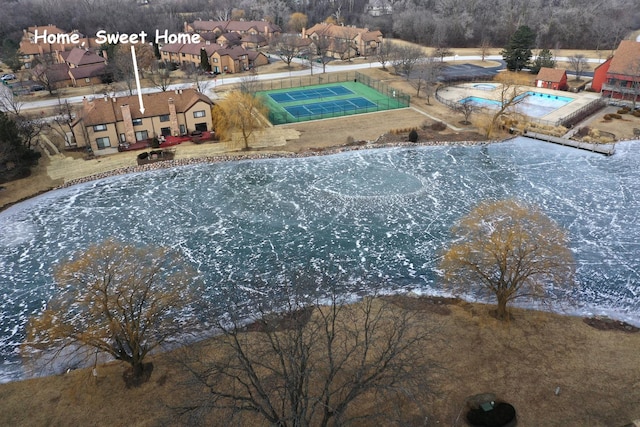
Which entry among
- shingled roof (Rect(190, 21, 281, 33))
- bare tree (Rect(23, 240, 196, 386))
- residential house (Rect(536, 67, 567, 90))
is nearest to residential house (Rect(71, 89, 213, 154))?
bare tree (Rect(23, 240, 196, 386))

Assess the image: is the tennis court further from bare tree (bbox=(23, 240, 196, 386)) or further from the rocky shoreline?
bare tree (bbox=(23, 240, 196, 386))

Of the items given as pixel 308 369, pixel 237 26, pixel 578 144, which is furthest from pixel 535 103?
pixel 237 26

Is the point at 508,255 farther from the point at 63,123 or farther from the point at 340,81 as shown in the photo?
the point at 340,81

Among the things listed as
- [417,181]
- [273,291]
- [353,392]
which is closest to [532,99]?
[417,181]

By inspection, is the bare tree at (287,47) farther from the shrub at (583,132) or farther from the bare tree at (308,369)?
the bare tree at (308,369)

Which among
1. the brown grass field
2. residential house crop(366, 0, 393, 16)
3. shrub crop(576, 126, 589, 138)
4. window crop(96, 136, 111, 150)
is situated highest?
residential house crop(366, 0, 393, 16)

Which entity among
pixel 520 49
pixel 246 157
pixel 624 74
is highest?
pixel 520 49

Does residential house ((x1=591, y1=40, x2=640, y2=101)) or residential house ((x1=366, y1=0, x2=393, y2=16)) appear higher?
residential house ((x1=366, y1=0, x2=393, y2=16))
